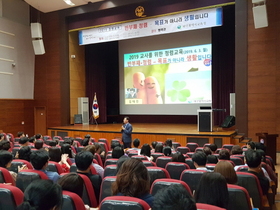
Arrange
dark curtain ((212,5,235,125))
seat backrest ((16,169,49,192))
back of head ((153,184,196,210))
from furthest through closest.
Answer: dark curtain ((212,5,235,125)) < seat backrest ((16,169,49,192)) < back of head ((153,184,196,210))

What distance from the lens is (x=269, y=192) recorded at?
8.52ft

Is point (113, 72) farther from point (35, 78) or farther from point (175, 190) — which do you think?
point (175, 190)

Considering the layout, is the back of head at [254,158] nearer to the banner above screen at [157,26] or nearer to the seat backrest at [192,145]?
the seat backrest at [192,145]

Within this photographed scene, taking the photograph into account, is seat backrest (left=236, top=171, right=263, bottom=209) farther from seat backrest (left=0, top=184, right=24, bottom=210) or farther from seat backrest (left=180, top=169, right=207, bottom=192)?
seat backrest (left=0, top=184, right=24, bottom=210)

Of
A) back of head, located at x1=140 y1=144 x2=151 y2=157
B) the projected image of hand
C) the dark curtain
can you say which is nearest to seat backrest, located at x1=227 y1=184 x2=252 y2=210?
back of head, located at x1=140 y1=144 x2=151 y2=157

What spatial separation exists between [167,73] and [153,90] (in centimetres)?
92

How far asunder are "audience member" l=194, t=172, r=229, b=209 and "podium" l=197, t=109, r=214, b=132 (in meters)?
5.95

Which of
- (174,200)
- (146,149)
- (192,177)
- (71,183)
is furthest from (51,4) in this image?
(174,200)

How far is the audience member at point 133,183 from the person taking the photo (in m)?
1.58

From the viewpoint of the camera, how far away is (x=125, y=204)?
128 centimetres

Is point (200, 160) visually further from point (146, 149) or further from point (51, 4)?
point (51, 4)

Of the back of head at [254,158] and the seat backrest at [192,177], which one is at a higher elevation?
the back of head at [254,158]

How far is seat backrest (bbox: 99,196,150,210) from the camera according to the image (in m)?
1.27

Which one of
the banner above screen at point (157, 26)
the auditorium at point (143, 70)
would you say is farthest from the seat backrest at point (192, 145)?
the banner above screen at point (157, 26)
